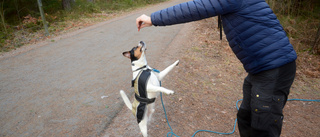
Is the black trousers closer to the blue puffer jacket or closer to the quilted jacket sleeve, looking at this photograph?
the blue puffer jacket

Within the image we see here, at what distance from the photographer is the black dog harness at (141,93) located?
6.32 feet

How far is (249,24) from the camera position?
1523mm

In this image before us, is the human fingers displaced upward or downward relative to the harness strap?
upward

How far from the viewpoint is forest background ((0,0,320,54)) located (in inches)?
252

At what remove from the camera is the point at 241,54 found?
167 cm

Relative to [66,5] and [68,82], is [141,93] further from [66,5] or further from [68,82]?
[66,5]

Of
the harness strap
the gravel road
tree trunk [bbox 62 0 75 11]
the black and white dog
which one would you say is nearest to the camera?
the black and white dog

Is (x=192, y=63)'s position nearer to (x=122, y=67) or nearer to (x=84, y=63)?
(x=122, y=67)

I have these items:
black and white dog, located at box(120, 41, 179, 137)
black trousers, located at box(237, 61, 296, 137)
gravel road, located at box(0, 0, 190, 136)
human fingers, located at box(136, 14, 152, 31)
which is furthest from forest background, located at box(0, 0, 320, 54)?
human fingers, located at box(136, 14, 152, 31)

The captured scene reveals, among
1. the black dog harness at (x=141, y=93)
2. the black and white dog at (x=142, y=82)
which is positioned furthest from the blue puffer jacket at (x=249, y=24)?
the black dog harness at (x=141, y=93)

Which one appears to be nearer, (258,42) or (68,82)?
(258,42)

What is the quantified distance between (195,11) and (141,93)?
0.99 meters

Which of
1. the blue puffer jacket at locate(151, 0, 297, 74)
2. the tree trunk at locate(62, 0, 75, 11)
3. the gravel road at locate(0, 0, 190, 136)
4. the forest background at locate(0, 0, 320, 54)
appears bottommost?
the gravel road at locate(0, 0, 190, 136)

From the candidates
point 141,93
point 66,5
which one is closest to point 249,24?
point 141,93
